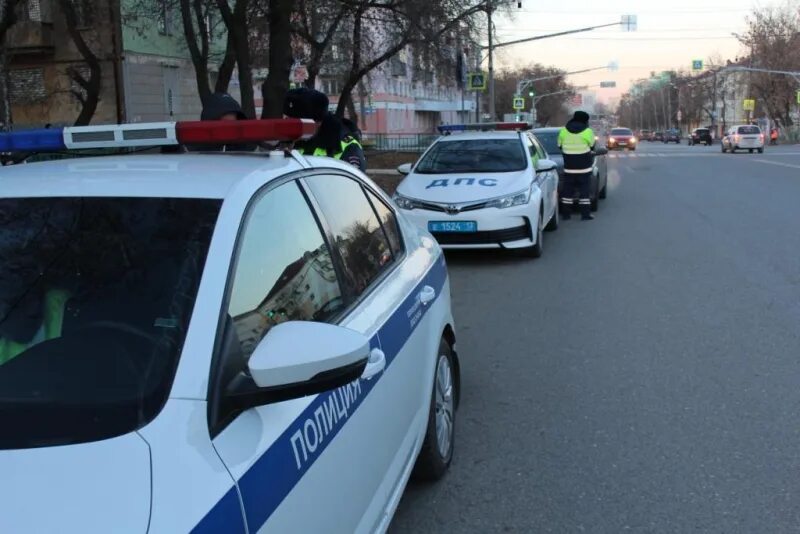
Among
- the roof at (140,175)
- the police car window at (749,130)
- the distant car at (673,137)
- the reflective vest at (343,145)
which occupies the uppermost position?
the distant car at (673,137)

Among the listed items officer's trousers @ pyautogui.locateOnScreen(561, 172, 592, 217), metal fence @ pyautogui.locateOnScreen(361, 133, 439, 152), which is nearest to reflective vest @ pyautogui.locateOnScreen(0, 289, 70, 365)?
officer's trousers @ pyautogui.locateOnScreen(561, 172, 592, 217)

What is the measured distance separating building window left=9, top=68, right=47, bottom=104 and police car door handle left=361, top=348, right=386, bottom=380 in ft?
92.0

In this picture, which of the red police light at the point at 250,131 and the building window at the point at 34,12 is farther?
the building window at the point at 34,12

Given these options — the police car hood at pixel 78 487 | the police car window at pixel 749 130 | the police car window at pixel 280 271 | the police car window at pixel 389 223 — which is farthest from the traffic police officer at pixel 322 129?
the police car window at pixel 749 130

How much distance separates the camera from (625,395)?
15.7 feet

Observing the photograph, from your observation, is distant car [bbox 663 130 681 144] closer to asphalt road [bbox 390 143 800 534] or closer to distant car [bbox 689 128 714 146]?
distant car [bbox 689 128 714 146]

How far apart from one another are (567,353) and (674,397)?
1057 millimetres

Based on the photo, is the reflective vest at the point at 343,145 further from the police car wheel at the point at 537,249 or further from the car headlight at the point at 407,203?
the police car wheel at the point at 537,249

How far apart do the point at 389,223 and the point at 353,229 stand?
0.64m

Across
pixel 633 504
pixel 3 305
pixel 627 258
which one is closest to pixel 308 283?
pixel 3 305

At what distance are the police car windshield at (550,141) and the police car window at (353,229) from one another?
40.4 ft

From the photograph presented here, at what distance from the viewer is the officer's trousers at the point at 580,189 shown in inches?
510

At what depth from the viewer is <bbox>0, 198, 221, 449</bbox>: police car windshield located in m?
1.83

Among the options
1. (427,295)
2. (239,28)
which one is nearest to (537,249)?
(427,295)
